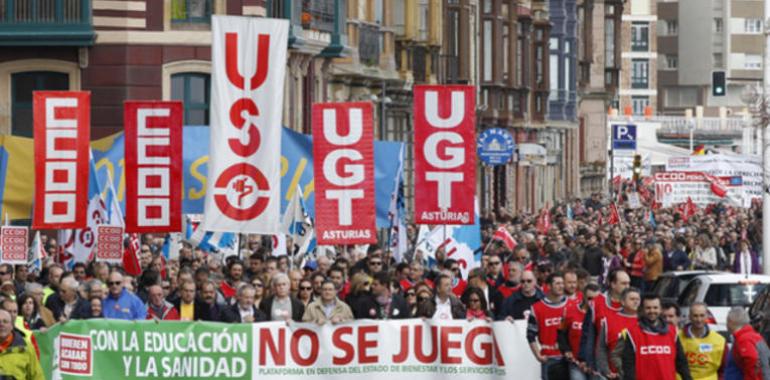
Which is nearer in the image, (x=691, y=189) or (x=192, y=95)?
(x=192, y=95)

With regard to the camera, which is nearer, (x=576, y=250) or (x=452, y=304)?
(x=452, y=304)

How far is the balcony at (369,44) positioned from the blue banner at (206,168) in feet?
47.7

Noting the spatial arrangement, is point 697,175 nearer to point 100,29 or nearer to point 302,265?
point 100,29

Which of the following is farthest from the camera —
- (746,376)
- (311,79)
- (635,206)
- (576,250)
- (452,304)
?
(635,206)

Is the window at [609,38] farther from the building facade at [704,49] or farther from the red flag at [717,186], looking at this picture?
the building facade at [704,49]

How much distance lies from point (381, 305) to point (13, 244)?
5438 millimetres

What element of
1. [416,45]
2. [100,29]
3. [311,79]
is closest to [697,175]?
[416,45]

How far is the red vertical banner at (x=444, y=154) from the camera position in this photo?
1052 inches

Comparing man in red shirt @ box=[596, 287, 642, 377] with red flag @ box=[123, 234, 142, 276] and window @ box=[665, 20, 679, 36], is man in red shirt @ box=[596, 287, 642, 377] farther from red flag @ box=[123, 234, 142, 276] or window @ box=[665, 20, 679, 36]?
window @ box=[665, 20, 679, 36]

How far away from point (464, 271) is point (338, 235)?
763 cm

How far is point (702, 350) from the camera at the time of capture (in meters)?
18.6

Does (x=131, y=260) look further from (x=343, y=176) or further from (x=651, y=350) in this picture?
(x=651, y=350)

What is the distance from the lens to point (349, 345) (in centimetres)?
2048

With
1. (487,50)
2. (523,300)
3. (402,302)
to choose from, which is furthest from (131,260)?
(487,50)
